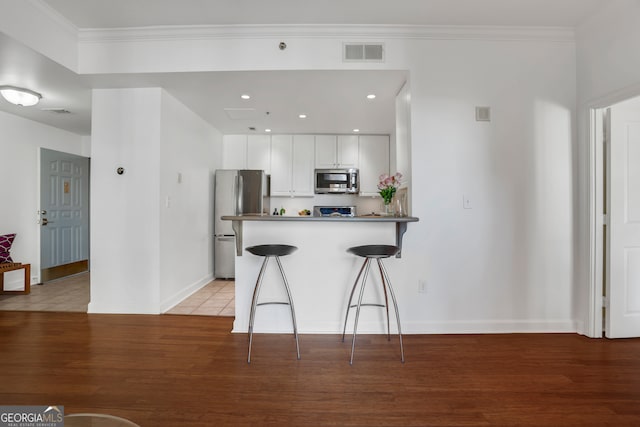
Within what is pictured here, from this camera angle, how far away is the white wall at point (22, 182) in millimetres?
3979

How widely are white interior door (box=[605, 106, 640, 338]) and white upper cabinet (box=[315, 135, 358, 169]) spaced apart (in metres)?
3.15

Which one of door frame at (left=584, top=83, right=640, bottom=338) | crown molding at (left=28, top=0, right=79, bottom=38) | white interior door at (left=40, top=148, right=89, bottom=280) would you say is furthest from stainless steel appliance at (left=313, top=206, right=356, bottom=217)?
white interior door at (left=40, top=148, right=89, bottom=280)

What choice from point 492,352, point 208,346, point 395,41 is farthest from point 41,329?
point 395,41

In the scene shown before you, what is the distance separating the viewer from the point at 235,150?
5035 millimetres

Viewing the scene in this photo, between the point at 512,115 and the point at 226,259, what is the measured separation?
3.96 metres

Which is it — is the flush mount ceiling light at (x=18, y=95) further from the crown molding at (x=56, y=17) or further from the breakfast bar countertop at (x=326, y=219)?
the breakfast bar countertop at (x=326, y=219)

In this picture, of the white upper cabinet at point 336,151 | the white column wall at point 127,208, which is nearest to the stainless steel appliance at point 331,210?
the white upper cabinet at point 336,151

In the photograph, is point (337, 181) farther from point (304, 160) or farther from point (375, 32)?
point (375, 32)

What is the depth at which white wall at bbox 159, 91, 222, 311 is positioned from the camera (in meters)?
3.20

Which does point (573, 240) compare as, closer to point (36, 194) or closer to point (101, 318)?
point (101, 318)

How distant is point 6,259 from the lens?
3.77 m

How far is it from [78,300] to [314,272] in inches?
120

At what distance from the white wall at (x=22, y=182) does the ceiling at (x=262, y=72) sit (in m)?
0.42

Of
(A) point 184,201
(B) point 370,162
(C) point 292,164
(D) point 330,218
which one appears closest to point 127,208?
(A) point 184,201
